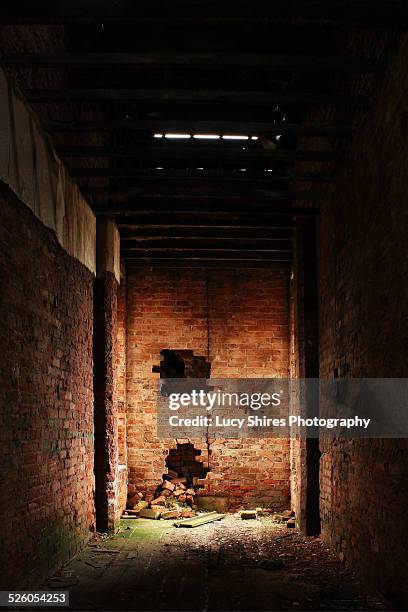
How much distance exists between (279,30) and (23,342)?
13.3 feet

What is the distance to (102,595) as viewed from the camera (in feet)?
18.1

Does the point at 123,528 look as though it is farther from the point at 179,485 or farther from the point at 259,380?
the point at 259,380

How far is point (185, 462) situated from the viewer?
11.6 meters

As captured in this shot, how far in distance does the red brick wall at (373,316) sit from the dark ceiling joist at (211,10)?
0.43 m

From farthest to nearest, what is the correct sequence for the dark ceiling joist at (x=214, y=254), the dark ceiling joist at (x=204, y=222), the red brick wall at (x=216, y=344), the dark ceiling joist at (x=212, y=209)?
the red brick wall at (x=216, y=344)
the dark ceiling joist at (x=214, y=254)
the dark ceiling joist at (x=204, y=222)
the dark ceiling joist at (x=212, y=209)

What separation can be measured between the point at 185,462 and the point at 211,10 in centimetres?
849

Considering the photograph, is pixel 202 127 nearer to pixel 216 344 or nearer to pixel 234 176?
pixel 234 176

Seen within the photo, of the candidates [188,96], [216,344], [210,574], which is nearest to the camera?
[188,96]

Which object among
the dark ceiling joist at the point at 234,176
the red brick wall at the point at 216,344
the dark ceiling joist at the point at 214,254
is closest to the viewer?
the dark ceiling joist at the point at 234,176

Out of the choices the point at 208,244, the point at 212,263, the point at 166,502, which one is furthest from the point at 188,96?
the point at 166,502

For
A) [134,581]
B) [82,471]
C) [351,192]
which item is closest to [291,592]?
[134,581]

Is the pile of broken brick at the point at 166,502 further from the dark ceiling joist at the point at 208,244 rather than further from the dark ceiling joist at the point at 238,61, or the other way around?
the dark ceiling joist at the point at 238,61

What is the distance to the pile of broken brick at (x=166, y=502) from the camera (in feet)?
33.2

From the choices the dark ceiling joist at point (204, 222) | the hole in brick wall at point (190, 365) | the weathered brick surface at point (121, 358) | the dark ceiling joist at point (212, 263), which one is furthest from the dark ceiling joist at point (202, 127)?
the hole in brick wall at point (190, 365)
